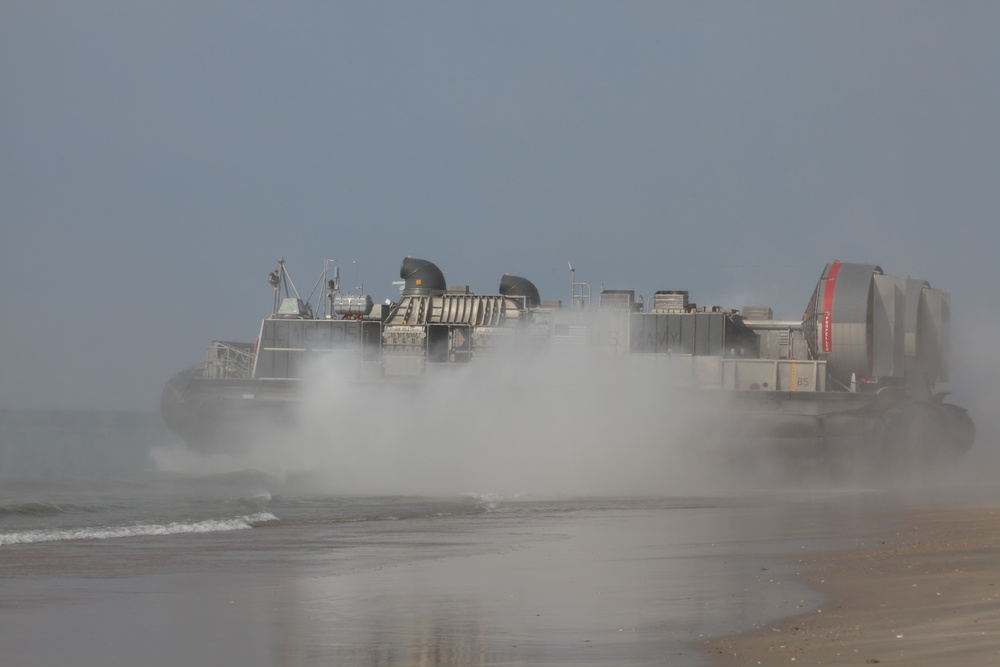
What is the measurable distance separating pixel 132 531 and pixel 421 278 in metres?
14.8

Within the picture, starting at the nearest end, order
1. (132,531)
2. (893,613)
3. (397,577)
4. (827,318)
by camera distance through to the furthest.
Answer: (893,613), (397,577), (132,531), (827,318)

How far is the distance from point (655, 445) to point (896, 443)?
16.2 feet

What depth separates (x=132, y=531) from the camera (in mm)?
13797

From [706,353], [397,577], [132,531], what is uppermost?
[706,353]

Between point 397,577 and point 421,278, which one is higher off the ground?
Answer: point 421,278

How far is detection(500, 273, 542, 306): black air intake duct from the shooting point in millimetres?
27938

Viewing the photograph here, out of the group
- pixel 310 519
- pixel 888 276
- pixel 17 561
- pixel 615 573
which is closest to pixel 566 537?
pixel 615 573

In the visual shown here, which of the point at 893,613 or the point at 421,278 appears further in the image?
the point at 421,278

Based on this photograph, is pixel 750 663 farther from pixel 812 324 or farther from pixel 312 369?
pixel 312 369

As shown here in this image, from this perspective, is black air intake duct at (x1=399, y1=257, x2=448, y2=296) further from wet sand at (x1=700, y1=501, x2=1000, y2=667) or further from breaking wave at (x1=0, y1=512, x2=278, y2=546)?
wet sand at (x1=700, y1=501, x2=1000, y2=667)

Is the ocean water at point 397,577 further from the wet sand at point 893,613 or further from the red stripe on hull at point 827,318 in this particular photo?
the red stripe on hull at point 827,318

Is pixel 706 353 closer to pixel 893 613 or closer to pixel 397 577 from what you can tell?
pixel 397 577

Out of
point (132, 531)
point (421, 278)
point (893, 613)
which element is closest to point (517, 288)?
point (421, 278)

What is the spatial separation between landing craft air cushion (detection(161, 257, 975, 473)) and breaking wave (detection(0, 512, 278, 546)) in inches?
404
